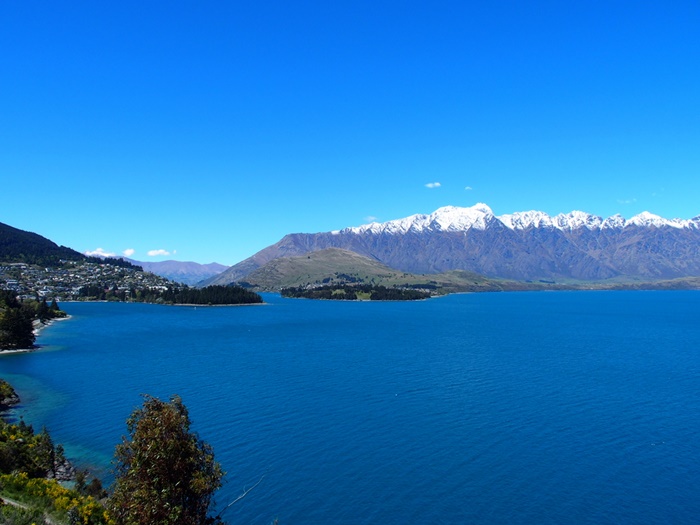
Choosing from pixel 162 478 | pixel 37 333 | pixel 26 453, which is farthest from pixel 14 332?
pixel 162 478

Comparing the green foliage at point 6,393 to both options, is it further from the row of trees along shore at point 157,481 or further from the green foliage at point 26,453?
the row of trees along shore at point 157,481

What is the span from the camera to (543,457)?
42.2 meters

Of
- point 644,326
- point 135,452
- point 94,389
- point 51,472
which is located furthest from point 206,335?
point 644,326

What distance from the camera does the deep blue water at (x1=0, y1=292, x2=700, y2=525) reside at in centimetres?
3469

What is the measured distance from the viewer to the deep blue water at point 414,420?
1366 inches

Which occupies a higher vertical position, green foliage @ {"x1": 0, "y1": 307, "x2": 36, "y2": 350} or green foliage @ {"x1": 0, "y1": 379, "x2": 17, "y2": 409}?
green foliage @ {"x1": 0, "y1": 307, "x2": 36, "y2": 350}

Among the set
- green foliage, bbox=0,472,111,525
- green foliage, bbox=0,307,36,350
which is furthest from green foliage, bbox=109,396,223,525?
green foliage, bbox=0,307,36,350

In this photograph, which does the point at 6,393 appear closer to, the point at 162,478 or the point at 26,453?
the point at 26,453

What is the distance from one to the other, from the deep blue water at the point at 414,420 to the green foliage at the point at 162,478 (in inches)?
550

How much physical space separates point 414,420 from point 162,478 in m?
36.9

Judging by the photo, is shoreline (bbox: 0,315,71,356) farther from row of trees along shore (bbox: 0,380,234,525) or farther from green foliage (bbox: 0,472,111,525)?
row of trees along shore (bbox: 0,380,234,525)

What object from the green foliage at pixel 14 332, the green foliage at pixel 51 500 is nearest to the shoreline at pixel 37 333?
the green foliage at pixel 14 332

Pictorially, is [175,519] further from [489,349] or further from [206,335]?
[206,335]

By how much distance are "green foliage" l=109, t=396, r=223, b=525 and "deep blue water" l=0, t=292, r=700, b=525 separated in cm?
1397
